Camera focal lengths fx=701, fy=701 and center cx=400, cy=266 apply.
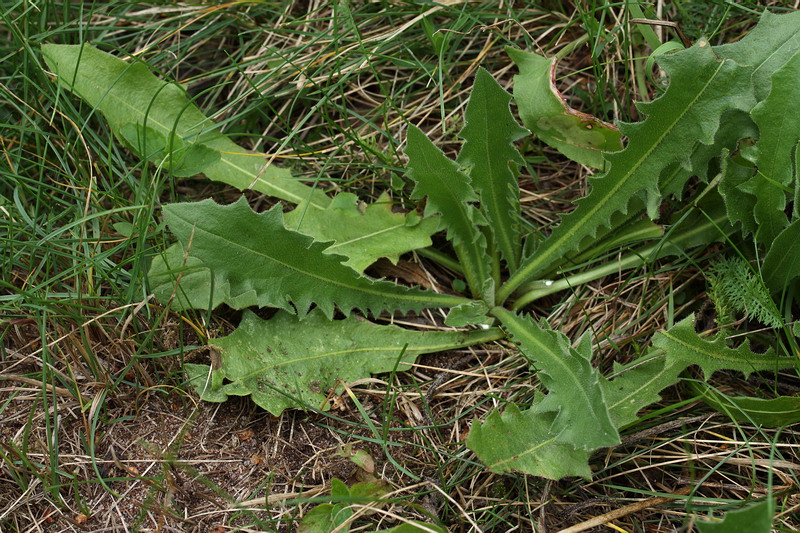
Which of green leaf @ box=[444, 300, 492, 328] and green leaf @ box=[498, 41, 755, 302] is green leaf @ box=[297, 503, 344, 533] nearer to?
green leaf @ box=[444, 300, 492, 328]

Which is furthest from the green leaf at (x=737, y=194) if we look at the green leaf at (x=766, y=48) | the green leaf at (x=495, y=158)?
the green leaf at (x=495, y=158)

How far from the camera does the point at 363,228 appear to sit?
2533 mm

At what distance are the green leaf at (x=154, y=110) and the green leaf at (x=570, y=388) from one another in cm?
97

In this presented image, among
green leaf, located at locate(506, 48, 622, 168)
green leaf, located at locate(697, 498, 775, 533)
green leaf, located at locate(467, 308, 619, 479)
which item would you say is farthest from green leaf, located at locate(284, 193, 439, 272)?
green leaf, located at locate(697, 498, 775, 533)

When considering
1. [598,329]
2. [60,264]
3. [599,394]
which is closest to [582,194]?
[598,329]

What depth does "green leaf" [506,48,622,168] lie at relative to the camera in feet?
7.62

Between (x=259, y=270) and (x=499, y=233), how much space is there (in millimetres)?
850

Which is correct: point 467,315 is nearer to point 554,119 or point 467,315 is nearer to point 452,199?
point 452,199

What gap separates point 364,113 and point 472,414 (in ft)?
4.29

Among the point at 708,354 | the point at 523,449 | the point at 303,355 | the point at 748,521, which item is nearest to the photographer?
the point at 748,521

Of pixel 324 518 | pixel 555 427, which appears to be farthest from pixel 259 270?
pixel 555 427

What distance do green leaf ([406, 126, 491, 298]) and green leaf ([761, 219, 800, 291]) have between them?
0.87m

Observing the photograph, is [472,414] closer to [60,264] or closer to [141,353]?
[141,353]

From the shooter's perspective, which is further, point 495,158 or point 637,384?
point 495,158
